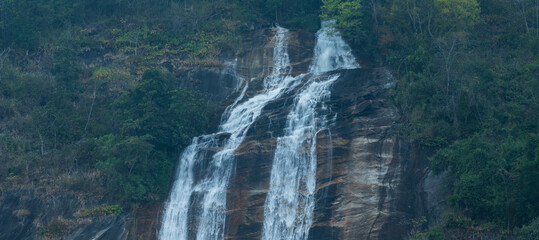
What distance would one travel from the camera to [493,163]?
20.0 metres

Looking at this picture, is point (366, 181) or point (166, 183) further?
point (166, 183)

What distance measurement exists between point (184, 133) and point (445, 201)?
1444cm

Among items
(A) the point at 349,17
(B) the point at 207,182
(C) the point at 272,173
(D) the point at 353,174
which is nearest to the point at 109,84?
(B) the point at 207,182

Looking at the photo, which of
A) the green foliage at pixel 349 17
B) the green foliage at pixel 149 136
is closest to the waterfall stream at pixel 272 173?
the green foliage at pixel 149 136

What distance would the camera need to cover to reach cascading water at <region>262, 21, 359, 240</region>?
23844 millimetres

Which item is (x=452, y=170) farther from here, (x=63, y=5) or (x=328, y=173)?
(x=63, y=5)

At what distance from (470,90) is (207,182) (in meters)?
14.1

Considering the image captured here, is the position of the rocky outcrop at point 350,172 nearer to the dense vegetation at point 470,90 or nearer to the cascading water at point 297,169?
the cascading water at point 297,169

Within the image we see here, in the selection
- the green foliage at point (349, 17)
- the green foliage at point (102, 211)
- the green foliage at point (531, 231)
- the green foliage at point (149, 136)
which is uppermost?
the green foliage at point (349, 17)

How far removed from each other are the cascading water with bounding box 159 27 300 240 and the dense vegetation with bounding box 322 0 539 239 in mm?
7824

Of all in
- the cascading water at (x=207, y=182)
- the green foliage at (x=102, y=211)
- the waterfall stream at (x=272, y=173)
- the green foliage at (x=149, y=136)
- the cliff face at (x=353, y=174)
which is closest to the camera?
the cliff face at (x=353, y=174)

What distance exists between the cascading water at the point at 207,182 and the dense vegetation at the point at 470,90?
7.82 m

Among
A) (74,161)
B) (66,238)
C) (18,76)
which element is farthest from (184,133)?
(18,76)

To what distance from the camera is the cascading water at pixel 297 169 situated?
23.8 metres
